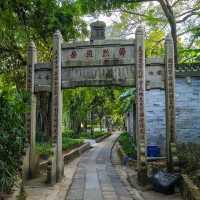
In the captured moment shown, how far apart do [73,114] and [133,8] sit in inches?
833

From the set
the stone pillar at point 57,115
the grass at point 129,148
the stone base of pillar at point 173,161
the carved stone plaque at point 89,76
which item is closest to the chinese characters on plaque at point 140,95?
the carved stone plaque at point 89,76

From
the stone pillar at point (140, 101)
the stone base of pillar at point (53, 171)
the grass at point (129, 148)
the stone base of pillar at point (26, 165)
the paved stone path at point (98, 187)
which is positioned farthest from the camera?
the grass at point (129, 148)

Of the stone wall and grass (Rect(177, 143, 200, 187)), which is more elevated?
the stone wall

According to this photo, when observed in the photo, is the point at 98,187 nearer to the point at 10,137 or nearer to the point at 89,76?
the point at 10,137

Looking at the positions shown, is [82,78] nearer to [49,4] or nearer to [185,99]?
[49,4]

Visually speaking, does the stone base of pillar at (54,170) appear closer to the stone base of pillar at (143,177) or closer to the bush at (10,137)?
the bush at (10,137)

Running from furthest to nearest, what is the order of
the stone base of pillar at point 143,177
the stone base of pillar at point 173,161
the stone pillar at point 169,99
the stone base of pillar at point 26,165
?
the stone base of pillar at point 26,165 → the stone pillar at point 169,99 → the stone base of pillar at point 143,177 → the stone base of pillar at point 173,161

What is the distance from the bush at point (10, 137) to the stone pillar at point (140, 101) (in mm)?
3970

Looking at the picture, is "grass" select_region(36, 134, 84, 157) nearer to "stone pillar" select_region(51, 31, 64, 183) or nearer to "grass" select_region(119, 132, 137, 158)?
"stone pillar" select_region(51, 31, 64, 183)

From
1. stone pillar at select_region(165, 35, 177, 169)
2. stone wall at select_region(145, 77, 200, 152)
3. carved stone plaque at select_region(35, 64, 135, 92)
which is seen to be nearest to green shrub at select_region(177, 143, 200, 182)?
stone pillar at select_region(165, 35, 177, 169)

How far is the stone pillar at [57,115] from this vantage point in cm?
1245

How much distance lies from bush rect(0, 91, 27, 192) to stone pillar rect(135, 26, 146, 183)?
3.97m

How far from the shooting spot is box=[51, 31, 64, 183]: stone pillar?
12.5 m

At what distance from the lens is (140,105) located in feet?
40.8
